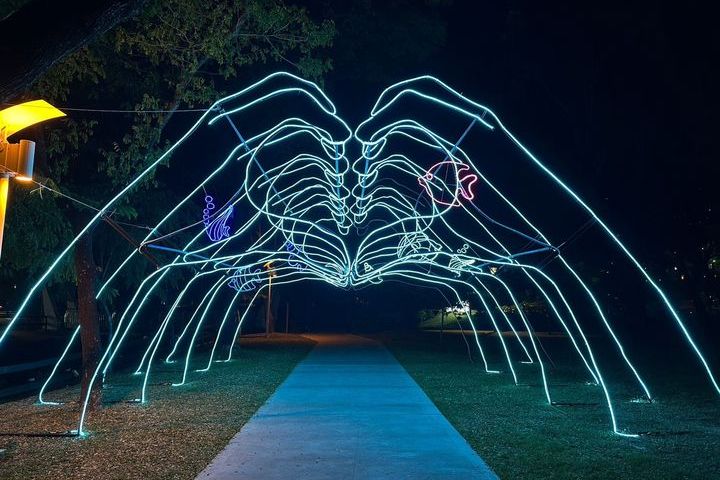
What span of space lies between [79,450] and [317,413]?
368 centimetres

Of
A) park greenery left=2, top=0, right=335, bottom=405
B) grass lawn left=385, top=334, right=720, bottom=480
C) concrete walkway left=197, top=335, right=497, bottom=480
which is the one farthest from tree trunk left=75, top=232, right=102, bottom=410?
grass lawn left=385, top=334, right=720, bottom=480

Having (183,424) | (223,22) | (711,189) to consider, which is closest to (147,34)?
(223,22)

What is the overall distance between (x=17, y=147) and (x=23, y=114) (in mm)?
309

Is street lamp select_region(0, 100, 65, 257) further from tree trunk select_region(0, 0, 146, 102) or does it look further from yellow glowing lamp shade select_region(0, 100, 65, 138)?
tree trunk select_region(0, 0, 146, 102)

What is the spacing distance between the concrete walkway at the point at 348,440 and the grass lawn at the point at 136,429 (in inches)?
14.5

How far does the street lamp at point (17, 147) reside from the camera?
5965 mm

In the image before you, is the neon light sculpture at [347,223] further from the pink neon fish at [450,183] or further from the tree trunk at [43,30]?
the tree trunk at [43,30]

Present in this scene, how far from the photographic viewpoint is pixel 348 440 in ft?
27.0

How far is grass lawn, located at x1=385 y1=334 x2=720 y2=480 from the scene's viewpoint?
23.3ft

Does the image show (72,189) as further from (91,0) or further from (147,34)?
(91,0)

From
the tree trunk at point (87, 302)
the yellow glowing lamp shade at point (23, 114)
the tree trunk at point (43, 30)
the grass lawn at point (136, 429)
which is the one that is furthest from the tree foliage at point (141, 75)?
the tree trunk at point (43, 30)

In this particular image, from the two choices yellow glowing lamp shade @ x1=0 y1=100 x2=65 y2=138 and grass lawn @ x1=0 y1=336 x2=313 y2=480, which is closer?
yellow glowing lamp shade @ x1=0 y1=100 x2=65 y2=138

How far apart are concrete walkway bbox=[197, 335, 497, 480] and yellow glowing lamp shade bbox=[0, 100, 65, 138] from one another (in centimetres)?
356

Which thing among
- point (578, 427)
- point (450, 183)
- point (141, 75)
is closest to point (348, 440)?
point (578, 427)
